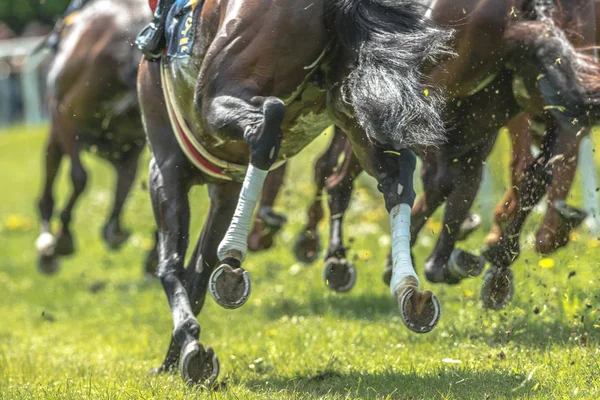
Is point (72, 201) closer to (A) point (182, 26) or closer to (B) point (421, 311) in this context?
(A) point (182, 26)

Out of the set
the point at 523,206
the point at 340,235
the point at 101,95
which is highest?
the point at 523,206

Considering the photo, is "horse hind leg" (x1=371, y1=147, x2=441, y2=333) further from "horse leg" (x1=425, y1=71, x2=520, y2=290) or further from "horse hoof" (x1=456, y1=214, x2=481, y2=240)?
"horse hoof" (x1=456, y1=214, x2=481, y2=240)

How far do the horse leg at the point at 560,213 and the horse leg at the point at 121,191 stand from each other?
4.61 meters

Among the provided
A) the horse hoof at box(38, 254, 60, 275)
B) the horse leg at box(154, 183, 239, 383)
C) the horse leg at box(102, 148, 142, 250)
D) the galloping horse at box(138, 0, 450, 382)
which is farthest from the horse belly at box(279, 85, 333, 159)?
the horse hoof at box(38, 254, 60, 275)

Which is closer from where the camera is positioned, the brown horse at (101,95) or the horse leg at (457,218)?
the horse leg at (457,218)

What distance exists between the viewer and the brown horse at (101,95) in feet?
29.5

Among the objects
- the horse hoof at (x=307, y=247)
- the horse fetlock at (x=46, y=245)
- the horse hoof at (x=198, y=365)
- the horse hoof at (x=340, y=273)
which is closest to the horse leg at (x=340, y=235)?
the horse hoof at (x=340, y=273)

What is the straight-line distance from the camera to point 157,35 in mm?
5375

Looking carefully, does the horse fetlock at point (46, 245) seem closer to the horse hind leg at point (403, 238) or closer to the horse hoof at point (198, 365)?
the horse hoof at point (198, 365)

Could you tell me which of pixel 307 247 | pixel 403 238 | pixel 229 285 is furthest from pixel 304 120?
pixel 307 247

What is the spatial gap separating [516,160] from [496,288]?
2.80 feet

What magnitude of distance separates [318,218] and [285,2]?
333cm

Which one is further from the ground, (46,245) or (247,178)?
(247,178)

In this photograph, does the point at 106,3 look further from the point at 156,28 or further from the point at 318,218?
the point at 156,28
